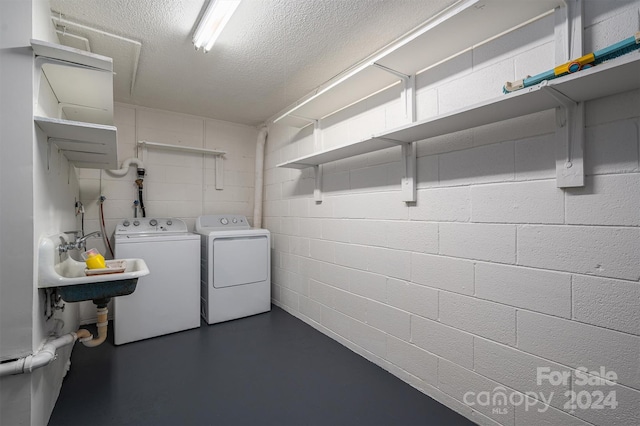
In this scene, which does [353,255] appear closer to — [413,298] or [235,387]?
[413,298]

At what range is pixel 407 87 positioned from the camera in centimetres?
187

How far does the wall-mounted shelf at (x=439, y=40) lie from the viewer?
50.3 inches

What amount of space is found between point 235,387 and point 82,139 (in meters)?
1.78

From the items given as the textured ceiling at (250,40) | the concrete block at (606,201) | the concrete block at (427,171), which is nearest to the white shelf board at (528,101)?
the concrete block at (427,171)

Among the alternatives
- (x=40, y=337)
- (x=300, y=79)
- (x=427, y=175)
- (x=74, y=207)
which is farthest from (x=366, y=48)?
(x=74, y=207)

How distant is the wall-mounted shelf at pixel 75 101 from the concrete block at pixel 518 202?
1.98 metres

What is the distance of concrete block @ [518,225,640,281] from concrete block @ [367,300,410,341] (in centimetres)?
85

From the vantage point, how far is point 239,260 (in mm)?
3039

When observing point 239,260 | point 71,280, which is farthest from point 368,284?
point 71,280

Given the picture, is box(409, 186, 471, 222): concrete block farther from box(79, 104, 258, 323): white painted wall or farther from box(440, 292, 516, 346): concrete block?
box(79, 104, 258, 323): white painted wall

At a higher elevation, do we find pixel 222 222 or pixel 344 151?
pixel 344 151

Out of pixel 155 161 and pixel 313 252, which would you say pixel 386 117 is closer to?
pixel 313 252

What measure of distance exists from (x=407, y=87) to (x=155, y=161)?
2.85 meters

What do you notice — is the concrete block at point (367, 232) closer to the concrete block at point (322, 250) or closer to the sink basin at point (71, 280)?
the concrete block at point (322, 250)
